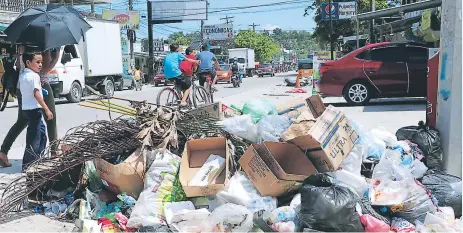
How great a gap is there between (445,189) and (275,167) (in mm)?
1493

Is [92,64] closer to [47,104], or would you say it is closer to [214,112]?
[47,104]

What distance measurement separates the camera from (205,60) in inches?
444

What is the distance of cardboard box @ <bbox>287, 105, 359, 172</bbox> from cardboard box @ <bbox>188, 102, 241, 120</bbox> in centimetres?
122

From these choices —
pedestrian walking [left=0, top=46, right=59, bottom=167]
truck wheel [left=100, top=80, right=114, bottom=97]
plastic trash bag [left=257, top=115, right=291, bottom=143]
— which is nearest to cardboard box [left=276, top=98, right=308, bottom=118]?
plastic trash bag [left=257, top=115, right=291, bottom=143]

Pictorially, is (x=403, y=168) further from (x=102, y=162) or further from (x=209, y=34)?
(x=209, y=34)

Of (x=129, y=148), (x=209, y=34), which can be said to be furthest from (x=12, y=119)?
(x=209, y=34)

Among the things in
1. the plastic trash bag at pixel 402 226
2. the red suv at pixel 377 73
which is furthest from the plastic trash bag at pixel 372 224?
the red suv at pixel 377 73

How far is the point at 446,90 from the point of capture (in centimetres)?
512

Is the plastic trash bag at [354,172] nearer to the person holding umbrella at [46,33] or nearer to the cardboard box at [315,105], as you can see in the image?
the cardboard box at [315,105]

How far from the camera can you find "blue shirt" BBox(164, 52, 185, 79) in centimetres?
941

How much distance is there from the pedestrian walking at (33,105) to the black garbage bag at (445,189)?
4.13 metres

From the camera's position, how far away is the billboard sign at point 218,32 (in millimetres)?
74750

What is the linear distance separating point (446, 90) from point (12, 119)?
10311 mm

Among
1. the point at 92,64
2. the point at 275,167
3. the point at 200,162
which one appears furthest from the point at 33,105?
the point at 92,64
